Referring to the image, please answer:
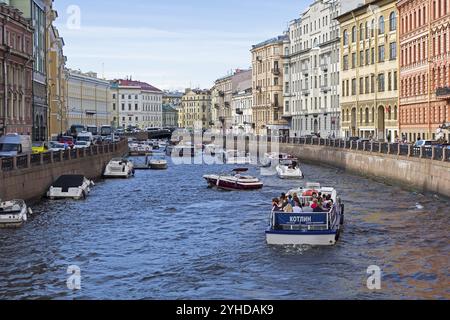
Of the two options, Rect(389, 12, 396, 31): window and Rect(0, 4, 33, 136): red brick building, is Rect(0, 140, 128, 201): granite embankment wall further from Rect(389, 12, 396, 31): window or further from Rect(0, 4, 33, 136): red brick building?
Rect(389, 12, 396, 31): window

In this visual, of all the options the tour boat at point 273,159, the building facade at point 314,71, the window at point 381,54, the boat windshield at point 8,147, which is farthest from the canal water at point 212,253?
the building facade at point 314,71

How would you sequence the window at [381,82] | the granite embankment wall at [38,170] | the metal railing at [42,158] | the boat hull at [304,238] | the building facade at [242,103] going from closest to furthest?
the boat hull at [304,238] < the granite embankment wall at [38,170] < the metal railing at [42,158] < the window at [381,82] < the building facade at [242,103]

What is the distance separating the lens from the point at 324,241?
94.2 ft

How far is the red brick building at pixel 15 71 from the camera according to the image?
6612 cm

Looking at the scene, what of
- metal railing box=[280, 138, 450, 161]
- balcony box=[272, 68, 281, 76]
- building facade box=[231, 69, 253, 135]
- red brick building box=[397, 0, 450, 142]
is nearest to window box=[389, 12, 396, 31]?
red brick building box=[397, 0, 450, 142]

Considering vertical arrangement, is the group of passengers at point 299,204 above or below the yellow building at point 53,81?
below

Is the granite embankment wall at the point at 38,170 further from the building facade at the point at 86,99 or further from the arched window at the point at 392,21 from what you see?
the building facade at the point at 86,99

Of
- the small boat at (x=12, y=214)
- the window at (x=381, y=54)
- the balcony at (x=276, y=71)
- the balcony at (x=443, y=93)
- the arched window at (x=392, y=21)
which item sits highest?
the arched window at (x=392, y=21)

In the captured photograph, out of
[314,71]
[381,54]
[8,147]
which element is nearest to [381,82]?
[381,54]

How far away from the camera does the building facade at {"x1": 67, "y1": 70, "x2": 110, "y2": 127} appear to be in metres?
152

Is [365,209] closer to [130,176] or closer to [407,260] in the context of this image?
[407,260]

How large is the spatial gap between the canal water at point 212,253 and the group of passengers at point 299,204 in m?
1.48

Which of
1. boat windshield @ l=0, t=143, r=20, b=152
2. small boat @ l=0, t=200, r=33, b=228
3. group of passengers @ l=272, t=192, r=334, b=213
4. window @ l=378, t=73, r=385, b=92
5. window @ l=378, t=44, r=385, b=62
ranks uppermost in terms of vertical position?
window @ l=378, t=44, r=385, b=62

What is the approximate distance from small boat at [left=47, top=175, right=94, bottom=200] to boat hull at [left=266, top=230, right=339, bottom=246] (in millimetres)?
19640
